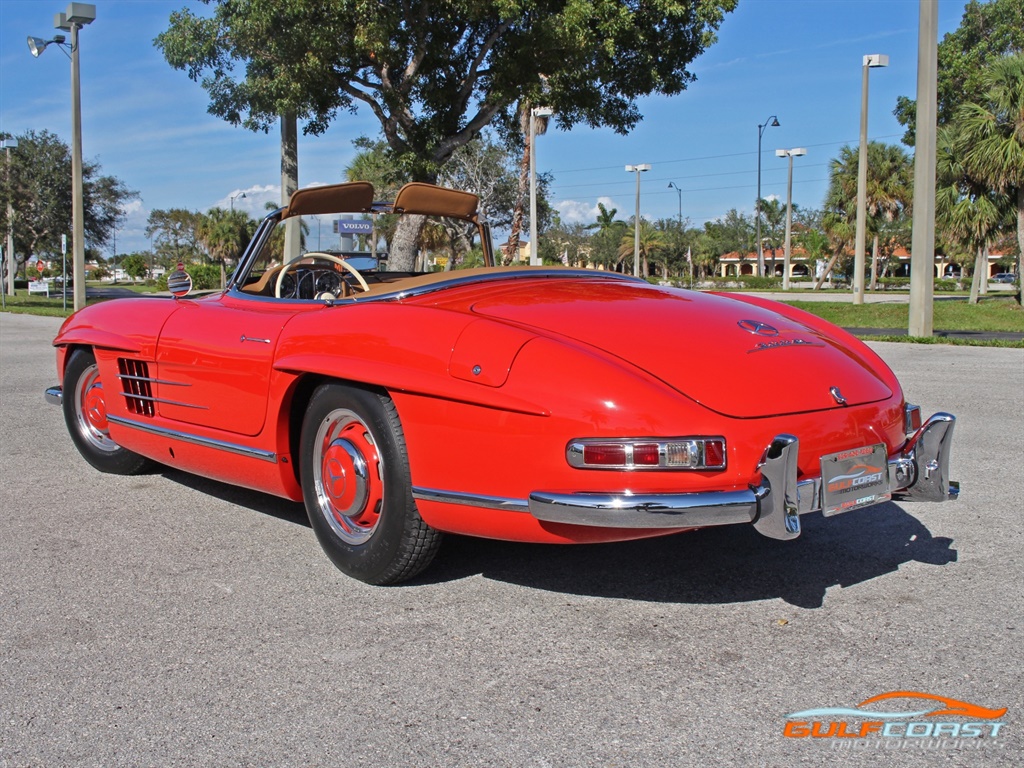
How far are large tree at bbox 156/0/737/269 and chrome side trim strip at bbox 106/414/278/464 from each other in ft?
32.3

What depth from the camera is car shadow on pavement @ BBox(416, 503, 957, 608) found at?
3094mm

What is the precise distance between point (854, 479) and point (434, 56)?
13.2 m

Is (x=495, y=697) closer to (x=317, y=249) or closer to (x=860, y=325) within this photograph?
(x=317, y=249)

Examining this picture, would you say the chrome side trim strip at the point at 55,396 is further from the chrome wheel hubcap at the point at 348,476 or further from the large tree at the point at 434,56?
the large tree at the point at 434,56

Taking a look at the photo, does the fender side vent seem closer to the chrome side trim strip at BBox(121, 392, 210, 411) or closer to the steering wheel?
the chrome side trim strip at BBox(121, 392, 210, 411)

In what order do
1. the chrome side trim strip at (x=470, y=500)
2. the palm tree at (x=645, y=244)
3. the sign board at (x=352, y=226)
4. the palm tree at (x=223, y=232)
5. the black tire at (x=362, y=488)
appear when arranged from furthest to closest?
1. the palm tree at (x=645, y=244)
2. the palm tree at (x=223, y=232)
3. the sign board at (x=352, y=226)
4. the black tire at (x=362, y=488)
5. the chrome side trim strip at (x=470, y=500)

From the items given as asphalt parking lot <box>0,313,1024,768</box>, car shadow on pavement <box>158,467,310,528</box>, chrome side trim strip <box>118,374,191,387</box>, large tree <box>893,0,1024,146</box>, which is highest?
large tree <box>893,0,1024,146</box>

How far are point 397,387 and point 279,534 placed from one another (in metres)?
1.24

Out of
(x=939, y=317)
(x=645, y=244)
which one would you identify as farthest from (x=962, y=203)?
(x=645, y=244)

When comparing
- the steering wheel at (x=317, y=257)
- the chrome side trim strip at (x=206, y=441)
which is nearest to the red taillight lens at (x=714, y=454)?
the chrome side trim strip at (x=206, y=441)

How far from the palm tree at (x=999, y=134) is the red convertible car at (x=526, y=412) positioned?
19333 mm

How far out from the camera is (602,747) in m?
2.07

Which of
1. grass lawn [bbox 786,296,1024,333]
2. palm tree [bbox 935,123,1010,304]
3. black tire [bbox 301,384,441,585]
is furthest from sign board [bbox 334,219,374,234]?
palm tree [bbox 935,123,1010,304]

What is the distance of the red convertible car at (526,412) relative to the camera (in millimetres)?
2594
